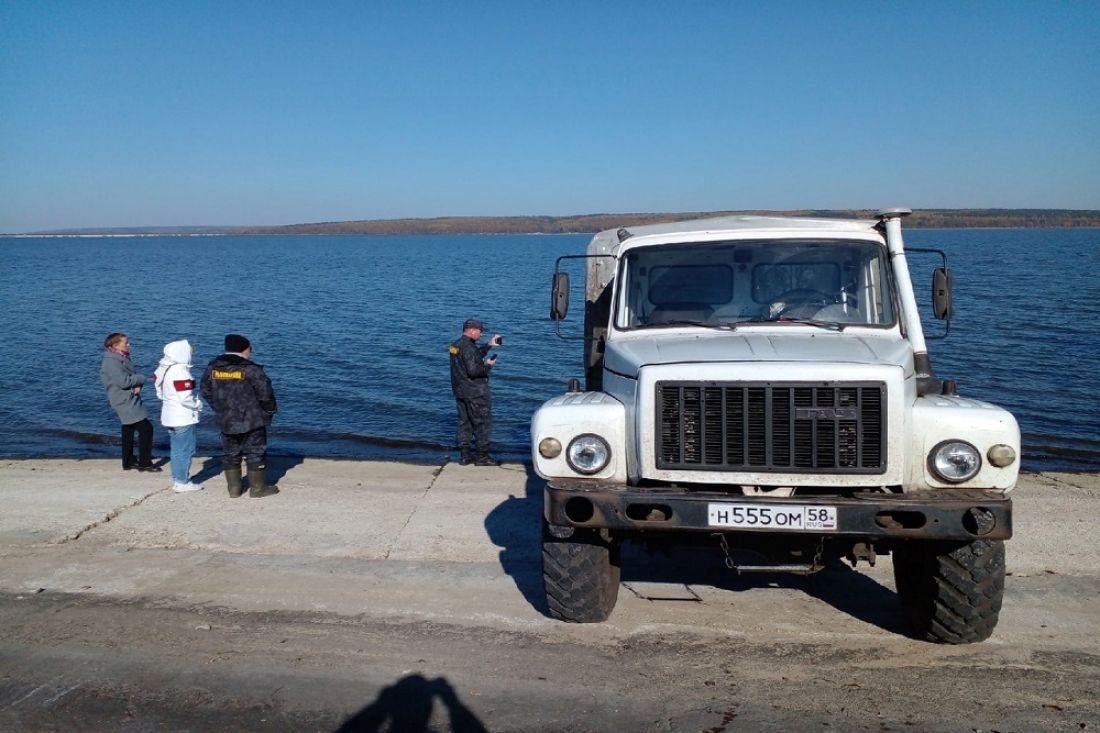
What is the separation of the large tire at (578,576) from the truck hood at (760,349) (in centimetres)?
110

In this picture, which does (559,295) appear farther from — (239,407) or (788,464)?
(239,407)

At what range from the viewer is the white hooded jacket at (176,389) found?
9266 mm

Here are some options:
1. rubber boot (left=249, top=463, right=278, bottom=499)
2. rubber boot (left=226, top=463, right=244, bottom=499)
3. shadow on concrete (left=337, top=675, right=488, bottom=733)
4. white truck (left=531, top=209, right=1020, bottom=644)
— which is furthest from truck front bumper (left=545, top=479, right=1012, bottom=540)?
rubber boot (left=226, top=463, right=244, bottom=499)

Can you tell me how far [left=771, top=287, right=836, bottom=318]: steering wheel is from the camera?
6449 mm

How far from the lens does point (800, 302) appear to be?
257 inches

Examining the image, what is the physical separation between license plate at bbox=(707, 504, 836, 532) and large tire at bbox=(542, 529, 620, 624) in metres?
0.96

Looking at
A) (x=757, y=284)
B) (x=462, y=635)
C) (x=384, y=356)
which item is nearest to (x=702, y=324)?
(x=757, y=284)

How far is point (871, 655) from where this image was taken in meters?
5.52

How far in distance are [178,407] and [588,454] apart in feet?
18.0

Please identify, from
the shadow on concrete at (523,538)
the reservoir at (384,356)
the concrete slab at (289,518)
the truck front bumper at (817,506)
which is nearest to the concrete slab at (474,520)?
the shadow on concrete at (523,538)

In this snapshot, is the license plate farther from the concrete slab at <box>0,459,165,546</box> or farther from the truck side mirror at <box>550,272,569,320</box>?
the concrete slab at <box>0,459,165,546</box>

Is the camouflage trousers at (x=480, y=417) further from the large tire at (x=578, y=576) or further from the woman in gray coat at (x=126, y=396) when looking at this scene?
the large tire at (x=578, y=576)

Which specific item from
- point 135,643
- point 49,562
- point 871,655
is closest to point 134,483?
point 49,562

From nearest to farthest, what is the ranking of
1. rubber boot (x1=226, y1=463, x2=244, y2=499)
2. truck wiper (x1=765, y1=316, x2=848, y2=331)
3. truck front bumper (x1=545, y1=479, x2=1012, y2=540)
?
truck front bumper (x1=545, y1=479, x2=1012, y2=540) → truck wiper (x1=765, y1=316, x2=848, y2=331) → rubber boot (x1=226, y1=463, x2=244, y2=499)
